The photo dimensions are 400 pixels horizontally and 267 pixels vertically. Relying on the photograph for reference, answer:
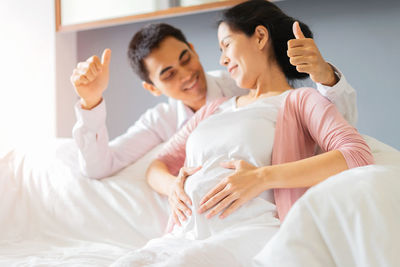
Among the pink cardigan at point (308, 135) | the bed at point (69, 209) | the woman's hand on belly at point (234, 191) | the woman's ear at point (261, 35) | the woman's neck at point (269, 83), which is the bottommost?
the bed at point (69, 209)

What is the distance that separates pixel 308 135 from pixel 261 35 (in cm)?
32

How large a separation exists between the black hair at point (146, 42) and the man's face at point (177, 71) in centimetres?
2

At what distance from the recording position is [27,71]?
7.68 ft

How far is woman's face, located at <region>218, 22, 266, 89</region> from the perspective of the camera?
1222mm

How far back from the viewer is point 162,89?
1.62 metres

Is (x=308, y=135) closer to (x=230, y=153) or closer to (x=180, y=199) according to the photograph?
(x=230, y=153)

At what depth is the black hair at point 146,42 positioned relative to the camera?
154cm

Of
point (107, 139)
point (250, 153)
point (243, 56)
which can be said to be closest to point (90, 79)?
point (107, 139)

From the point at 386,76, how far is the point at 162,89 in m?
0.84

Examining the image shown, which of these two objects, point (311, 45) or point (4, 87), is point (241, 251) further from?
point (4, 87)

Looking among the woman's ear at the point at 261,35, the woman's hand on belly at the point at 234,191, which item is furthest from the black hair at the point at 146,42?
the woman's hand on belly at the point at 234,191

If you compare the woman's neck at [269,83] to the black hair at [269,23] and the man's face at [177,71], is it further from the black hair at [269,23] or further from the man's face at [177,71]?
the man's face at [177,71]

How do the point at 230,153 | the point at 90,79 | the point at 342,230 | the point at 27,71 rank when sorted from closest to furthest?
the point at 342,230, the point at 230,153, the point at 90,79, the point at 27,71

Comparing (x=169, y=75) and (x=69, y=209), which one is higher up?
(x=169, y=75)
